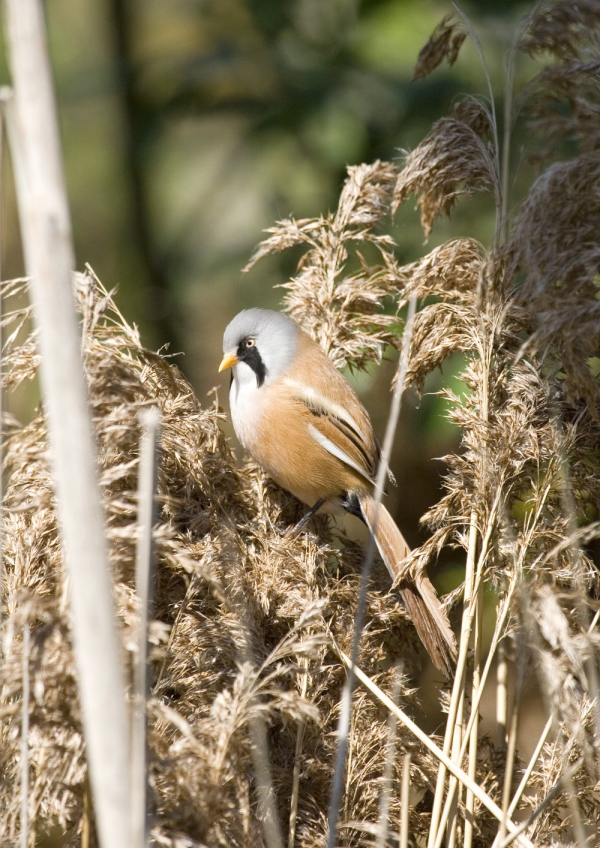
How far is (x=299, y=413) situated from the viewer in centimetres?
339

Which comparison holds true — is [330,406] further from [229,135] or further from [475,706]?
[229,135]

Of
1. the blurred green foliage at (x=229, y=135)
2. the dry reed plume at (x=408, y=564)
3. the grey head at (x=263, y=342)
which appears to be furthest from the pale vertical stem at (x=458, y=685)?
the grey head at (x=263, y=342)

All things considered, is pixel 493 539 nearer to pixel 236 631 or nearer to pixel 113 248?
pixel 236 631

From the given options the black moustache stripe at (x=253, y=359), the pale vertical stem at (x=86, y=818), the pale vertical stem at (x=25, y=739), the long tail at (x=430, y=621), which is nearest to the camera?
the pale vertical stem at (x=25, y=739)

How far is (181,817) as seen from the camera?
1570 mm

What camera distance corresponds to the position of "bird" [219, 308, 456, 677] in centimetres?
319

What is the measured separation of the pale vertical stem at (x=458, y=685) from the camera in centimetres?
206

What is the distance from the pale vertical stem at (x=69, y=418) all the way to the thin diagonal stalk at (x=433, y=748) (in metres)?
0.72

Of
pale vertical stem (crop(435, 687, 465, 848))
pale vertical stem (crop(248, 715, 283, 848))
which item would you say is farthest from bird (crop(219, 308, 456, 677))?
pale vertical stem (crop(248, 715, 283, 848))

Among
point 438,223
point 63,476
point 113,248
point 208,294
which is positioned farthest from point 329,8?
point 63,476

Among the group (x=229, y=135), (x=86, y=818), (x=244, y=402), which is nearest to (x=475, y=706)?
(x=86, y=818)

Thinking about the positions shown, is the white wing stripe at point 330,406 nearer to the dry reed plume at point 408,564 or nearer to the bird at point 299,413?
the bird at point 299,413

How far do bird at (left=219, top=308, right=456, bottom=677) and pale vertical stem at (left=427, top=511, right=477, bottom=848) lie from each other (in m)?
0.81

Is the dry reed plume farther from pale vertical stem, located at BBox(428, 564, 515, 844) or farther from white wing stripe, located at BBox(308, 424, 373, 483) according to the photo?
white wing stripe, located at BBox(308, 424, 373, 483)
